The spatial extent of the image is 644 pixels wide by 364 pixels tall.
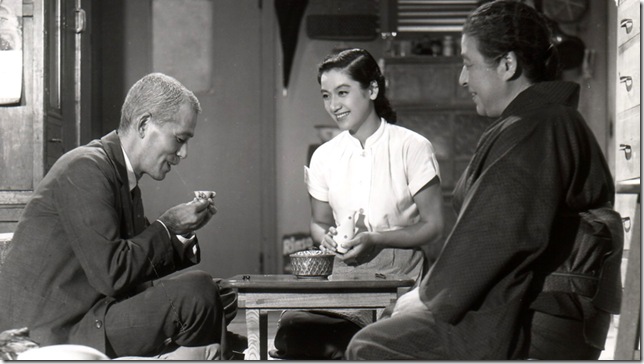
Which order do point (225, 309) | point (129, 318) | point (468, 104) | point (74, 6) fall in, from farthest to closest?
point (468, 104) → point (74, 6) → point (225, 309) → point (129, 318)

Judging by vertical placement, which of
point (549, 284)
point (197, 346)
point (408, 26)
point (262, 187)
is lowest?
point (197, 346)

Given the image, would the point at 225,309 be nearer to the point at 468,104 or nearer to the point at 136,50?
the point at 136,50

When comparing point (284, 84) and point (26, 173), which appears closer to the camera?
point (284, 84)

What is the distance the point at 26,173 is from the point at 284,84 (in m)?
1.04

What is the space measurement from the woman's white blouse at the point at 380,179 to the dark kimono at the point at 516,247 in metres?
0.80

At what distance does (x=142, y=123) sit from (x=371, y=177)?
2.64 feet

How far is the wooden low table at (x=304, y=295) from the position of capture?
191cm

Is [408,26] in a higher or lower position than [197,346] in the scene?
higher

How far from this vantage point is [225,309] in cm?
212

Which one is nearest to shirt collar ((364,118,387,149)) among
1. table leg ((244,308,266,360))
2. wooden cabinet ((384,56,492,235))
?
table leg ((244,308,266,360))

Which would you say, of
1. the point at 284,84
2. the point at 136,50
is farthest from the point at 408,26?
the point at 136,50

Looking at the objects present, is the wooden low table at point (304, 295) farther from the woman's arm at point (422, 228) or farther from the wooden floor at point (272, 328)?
the woman's arm at point (422, 228)

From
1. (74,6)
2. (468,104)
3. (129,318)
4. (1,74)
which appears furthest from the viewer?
(468,104)

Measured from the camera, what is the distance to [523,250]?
1.46 metres
